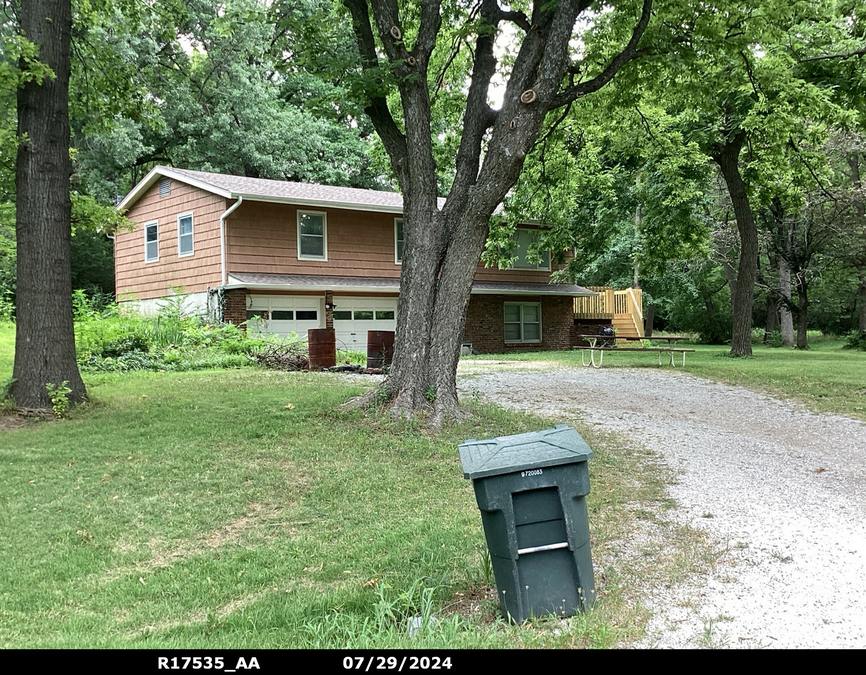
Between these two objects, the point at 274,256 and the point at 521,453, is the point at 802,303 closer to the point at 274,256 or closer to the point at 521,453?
the point at 274,256

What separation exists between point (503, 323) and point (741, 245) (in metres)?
8.94

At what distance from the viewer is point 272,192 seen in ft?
67.2

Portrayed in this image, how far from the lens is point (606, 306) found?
29.3m

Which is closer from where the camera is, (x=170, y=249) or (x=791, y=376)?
(x=791, y=376)

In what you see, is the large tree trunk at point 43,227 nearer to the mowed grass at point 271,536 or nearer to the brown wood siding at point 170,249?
the mowed grass at point 271,536

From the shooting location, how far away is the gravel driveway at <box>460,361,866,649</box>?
3424 millimetres

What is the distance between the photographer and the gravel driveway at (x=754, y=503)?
135 inches

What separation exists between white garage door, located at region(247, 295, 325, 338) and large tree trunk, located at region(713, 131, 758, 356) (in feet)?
41.9

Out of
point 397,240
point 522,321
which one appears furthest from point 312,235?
point 522,321

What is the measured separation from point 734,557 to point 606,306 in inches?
1011

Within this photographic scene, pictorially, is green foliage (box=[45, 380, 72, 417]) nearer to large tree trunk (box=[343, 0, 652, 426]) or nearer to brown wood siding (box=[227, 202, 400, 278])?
large tree trunk (box=[343, 0, 652, 426])
